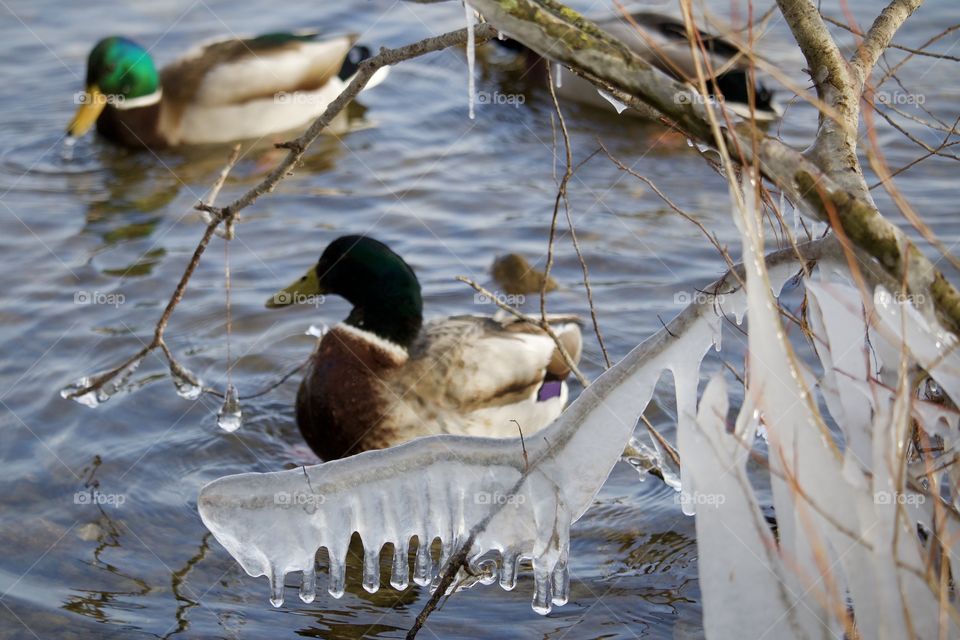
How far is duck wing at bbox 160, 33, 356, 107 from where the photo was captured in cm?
827

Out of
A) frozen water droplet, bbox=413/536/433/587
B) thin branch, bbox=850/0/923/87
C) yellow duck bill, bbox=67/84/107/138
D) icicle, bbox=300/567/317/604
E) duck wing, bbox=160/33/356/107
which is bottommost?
icicle, bbox=300/567/317/604

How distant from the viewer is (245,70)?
838 cm

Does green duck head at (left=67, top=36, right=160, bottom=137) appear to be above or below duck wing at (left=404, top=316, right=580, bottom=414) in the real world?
above

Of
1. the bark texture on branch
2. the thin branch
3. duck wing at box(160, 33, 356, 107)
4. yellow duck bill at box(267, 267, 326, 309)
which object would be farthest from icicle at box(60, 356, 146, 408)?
duck wing at box(160, 33, 356, 107)

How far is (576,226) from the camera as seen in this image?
6.90 m

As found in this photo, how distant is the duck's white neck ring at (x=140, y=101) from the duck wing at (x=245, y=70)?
0.06m

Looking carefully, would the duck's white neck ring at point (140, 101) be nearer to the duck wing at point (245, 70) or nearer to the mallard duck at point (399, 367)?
the duck wing at point (245, 70)

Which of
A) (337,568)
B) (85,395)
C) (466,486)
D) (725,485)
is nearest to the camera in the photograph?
(725,485)

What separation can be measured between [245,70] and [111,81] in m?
0.89

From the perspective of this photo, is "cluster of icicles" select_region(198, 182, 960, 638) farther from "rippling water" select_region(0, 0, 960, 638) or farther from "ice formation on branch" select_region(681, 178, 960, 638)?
"rippling water" select_region(0, 0, 960, 638)

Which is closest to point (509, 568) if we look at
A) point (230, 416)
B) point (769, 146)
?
point (769, 146)

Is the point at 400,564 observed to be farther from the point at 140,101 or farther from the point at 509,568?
the point at 140,101

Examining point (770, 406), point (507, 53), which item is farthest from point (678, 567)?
point (507, 53)

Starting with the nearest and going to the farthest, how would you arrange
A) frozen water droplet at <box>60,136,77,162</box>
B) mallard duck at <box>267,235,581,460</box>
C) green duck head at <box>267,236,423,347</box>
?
1. mallard duck at <box>267,235,581,460</box>
2. green duck head at <box>267,236,423,347</box>
3. frozen water droplet at <box>60,136,77,162</box>
